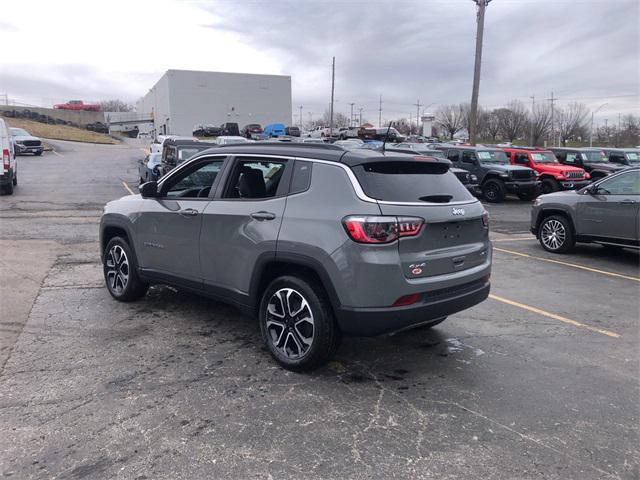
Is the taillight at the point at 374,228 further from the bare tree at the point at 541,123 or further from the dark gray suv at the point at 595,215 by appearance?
the bare tree at the point at 541,123

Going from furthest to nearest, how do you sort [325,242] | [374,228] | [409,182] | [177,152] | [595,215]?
[177,152]
[595,215]
[409,182]
[325,242]
[374,228]

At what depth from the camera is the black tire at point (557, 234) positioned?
31.7 feet

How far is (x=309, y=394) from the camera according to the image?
3889 millimetres

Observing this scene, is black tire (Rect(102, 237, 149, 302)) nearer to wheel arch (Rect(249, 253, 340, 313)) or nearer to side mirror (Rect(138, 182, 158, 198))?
side mirror (Rect(138, 182, 158, 198))

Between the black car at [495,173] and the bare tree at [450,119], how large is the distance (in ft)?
290

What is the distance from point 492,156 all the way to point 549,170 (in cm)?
219

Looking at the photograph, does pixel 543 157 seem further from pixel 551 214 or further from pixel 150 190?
pixel 150 190

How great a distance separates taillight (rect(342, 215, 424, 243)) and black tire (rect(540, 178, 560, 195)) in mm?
18292

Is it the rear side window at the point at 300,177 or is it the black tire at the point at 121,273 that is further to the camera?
the black tire at the point at 121,273

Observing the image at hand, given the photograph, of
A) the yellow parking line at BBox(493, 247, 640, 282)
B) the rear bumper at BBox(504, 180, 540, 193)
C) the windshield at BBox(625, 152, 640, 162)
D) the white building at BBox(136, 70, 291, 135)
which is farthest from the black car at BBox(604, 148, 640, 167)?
the white building at BBox(136, 70, 291, 135)

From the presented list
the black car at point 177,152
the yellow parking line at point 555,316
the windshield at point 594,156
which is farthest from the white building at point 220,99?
the yellow parking line at point 555,316

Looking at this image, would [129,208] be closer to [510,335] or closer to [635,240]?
[510,335]

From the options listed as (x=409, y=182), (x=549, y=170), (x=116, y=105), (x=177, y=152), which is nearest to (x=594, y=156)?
(x=549, y=170)

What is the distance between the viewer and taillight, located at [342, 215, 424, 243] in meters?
3.71
